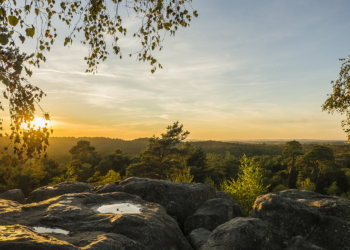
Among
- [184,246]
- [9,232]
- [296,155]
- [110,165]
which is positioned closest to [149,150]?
[110,165]

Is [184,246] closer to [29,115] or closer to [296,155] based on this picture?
[29,115]

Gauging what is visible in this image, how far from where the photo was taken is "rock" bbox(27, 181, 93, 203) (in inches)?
416

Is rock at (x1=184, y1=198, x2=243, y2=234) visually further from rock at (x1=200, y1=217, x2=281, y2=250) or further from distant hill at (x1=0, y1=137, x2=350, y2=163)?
distant hill at (x1=0, y1=137, x2=350, y2=163)

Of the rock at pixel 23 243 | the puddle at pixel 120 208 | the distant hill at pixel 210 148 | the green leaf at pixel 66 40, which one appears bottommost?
the distant hill at pixel 210 148

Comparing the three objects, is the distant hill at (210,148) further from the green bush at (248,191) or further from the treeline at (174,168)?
the green bush at (248,191)

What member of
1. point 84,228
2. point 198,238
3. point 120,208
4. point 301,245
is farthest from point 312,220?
point 84,228

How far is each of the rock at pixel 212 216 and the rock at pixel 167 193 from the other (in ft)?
2.37

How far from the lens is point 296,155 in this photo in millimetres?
46250

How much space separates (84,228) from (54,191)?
6801 millimetres

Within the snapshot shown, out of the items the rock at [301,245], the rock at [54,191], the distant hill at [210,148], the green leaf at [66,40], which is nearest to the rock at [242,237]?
the rock at [301,245]

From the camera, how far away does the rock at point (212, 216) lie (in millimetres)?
8977

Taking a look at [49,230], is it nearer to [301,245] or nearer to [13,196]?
[301,245]

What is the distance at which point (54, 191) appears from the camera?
10742 millimetres

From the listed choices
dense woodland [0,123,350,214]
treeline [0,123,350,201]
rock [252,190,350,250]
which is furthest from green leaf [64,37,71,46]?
dense woodland [0,123,350,214]
